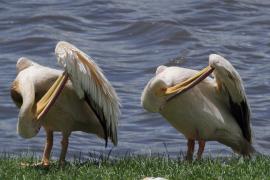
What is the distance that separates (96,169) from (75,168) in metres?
0.24

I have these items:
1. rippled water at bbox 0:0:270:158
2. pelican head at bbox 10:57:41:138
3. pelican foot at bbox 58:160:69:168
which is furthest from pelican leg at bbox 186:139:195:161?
rippled water at bbox 0:0:270:158

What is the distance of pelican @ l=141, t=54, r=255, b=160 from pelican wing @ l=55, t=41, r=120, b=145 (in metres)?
0.32

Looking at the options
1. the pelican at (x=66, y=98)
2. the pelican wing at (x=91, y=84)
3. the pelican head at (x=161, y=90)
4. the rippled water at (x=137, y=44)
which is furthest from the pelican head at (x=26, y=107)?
the rippled water at (x=137, y=44)

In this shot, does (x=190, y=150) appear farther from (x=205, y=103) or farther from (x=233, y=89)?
(x=233, y=89)

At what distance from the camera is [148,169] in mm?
8242

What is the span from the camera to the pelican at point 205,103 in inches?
358

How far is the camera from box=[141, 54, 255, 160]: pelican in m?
9.10

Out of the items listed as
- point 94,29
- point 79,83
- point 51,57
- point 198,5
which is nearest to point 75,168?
point 79,83

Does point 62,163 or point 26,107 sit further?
point 62,163

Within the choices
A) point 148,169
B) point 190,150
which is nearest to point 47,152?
→ point 190,150

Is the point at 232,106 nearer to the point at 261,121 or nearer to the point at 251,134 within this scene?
the point at 251,134

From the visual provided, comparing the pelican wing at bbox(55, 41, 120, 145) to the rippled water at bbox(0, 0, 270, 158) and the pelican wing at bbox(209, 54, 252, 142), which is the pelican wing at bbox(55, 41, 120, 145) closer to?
the pelican wing at bbox(209, 54, 252, 142)

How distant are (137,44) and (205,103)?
9138 millimetres

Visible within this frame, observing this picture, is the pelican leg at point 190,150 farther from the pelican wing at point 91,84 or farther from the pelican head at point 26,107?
the pelican head at point 26,107
